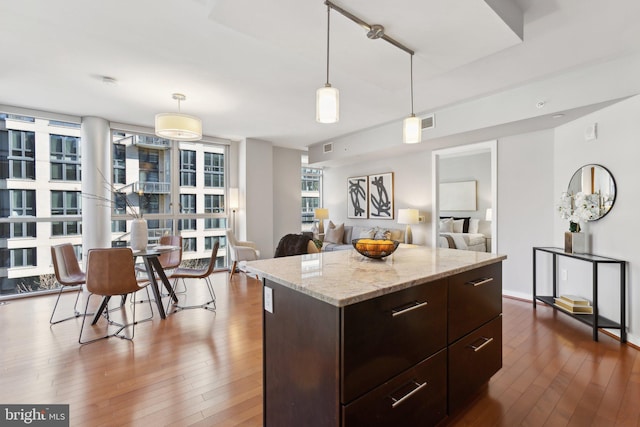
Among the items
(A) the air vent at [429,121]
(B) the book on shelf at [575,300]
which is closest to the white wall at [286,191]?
(A) the air vent at [429,121]

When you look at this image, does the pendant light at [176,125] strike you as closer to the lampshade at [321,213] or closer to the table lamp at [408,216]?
the table lamp at [408,216]

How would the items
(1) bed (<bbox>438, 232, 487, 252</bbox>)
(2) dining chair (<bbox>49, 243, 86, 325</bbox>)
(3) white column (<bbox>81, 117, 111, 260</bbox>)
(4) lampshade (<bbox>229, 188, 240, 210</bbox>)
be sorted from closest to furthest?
(2) dining chair (<bbox>49, 243, 86, 325</bbox>) → (3) white column (<bbox>81, 117, 111, 260</bbox>) → (4) lampshade (<bbox>229, 188, 240, 210</bbox>) → (1) bed (<bbox>438, 232, 487, 252</bbox>)

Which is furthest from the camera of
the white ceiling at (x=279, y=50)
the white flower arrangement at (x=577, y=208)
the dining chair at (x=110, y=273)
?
the white flower arrangement at (x=577, y=208)

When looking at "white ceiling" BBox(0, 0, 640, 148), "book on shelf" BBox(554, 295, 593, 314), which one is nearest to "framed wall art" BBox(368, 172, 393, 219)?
"white ceiling" BBox(0, 0, 640, 148)

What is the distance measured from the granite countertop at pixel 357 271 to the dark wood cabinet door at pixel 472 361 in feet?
1.46

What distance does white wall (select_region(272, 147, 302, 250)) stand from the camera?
679 centimetres

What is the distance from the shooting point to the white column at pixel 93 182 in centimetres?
462

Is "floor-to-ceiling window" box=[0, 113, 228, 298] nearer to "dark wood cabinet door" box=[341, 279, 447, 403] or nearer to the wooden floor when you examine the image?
the wooden floor

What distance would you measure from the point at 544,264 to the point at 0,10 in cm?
581

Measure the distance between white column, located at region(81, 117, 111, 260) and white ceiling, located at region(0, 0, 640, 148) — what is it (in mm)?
462

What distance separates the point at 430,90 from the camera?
11.5 ft

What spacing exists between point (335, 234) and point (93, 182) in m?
4.41

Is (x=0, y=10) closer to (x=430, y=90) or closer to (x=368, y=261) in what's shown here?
(x=368, y=261)

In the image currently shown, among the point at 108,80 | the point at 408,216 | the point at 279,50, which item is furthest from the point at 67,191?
the point at 408,216
